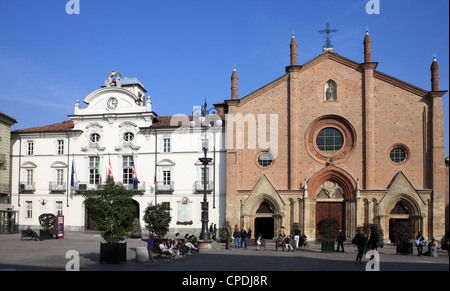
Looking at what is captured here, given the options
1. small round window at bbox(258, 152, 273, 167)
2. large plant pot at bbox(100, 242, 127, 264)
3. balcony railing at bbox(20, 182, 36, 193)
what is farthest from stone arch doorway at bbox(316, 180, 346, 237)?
balcony railing at bbox(20, 182, 36, 193)

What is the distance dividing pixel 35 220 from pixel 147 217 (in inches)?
886

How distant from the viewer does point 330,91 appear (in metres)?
37.8

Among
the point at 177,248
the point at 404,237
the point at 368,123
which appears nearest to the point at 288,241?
the point at 404,237

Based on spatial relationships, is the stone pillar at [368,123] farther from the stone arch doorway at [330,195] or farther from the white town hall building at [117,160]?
the white town hall building at [117,160]

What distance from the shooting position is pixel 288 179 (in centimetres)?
3725

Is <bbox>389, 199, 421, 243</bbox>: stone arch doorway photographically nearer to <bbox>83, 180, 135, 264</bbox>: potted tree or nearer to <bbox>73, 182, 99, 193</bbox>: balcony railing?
<bbox>83, 180, 135, 264</bbox>: potted tree

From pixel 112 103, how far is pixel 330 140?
21353mm

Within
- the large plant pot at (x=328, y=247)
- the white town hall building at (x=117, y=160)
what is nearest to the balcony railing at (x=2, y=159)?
the white town hall building at (x=117, y=160)

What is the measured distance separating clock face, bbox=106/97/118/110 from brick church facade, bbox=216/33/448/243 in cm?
1224

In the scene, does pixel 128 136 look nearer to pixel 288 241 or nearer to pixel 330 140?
pixel 330 140

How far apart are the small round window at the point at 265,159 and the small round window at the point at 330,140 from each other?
14.0 ft

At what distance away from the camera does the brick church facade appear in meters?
35.4
